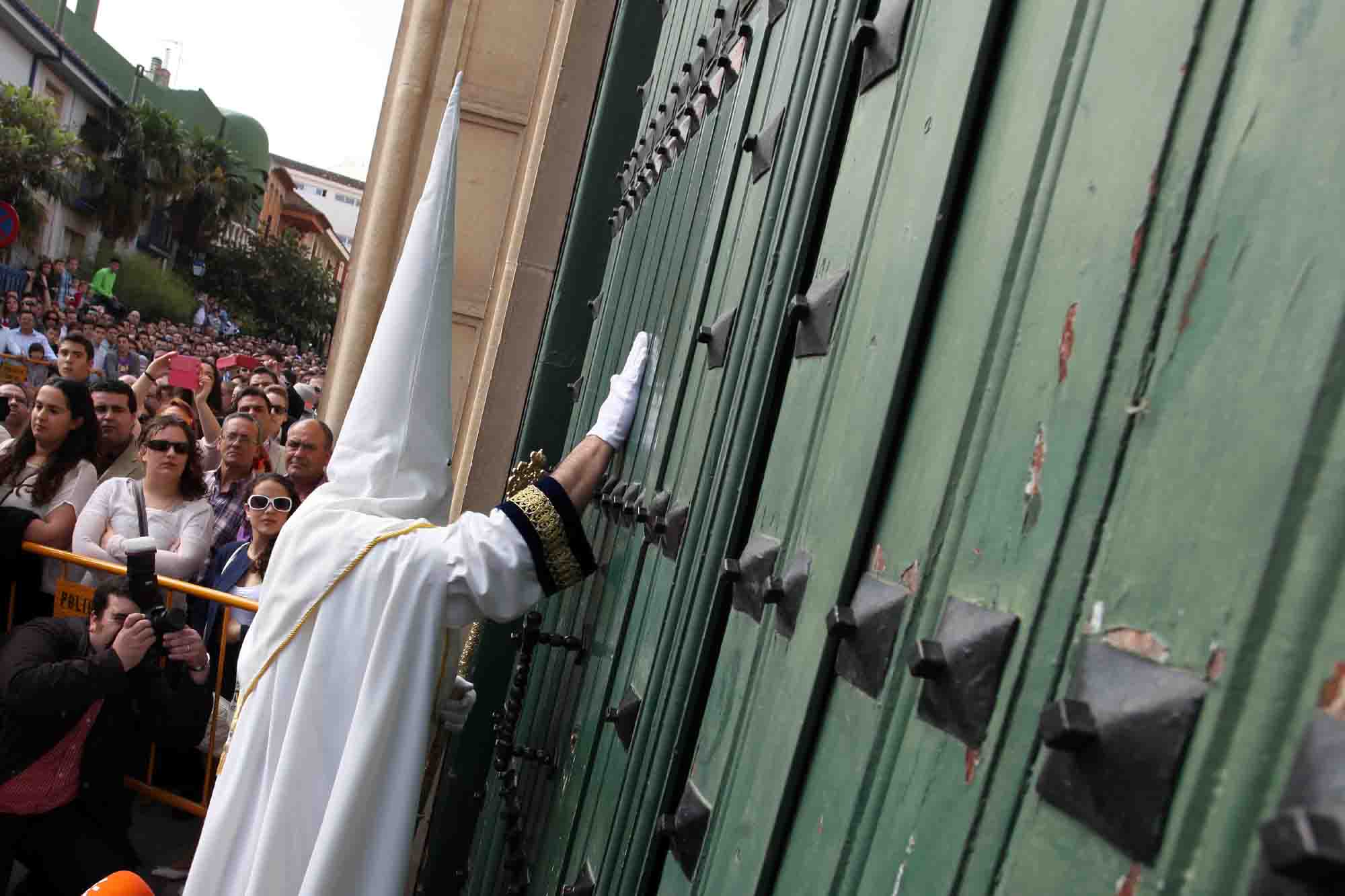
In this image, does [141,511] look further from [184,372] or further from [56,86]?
[56,86]

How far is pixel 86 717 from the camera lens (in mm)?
4031

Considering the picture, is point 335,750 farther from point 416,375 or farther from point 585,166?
point 585,166

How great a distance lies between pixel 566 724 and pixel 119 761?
2280 millimetres

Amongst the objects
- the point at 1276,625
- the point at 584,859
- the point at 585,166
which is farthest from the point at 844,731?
the point at 585,166

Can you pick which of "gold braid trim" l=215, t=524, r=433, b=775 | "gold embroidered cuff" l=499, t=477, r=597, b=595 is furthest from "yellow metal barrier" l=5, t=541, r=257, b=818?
"gold embroidered cuff" l=499, t=477, r=597, b=595

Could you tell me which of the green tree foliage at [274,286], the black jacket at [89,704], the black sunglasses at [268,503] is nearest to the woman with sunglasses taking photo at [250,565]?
the black sunglasses at [268,503]

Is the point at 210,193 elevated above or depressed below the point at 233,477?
above

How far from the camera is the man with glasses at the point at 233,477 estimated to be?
5.18 metres

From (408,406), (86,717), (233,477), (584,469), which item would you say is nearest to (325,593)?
(408,406)

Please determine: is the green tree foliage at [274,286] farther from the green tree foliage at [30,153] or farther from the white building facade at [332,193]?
the white building facade at [332,193]

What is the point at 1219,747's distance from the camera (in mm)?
562

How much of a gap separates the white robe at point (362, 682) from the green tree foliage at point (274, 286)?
187ft

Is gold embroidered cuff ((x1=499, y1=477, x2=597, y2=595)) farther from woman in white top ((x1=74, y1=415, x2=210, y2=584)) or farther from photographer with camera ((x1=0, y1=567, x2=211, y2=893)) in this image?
woman in white top ((x1=74, y1=415, x2=210, y2=584))

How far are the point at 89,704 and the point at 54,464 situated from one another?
162 cm
